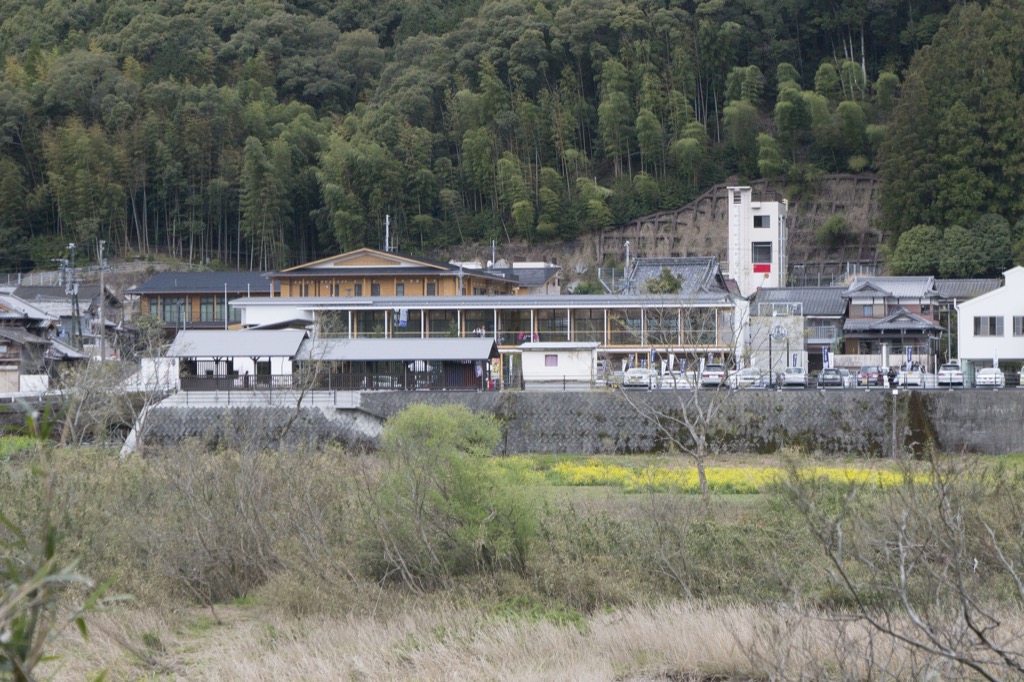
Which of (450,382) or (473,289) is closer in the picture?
(450,382)

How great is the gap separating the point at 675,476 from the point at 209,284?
39160mm

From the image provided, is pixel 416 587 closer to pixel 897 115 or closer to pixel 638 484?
pixel 638 484

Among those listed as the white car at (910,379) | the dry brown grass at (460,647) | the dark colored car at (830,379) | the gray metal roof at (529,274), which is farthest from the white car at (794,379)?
the dry brown grass at (460,647)

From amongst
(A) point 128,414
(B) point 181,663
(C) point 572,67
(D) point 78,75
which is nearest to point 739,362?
(A) point 128,414

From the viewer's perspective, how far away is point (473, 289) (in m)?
47.7

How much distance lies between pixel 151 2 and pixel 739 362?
69.0 m

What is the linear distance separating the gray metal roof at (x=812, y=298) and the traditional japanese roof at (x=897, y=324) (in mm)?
1988

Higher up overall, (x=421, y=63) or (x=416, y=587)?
(x=421, y=63)

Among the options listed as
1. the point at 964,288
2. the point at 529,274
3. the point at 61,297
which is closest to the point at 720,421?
the point at 964,288

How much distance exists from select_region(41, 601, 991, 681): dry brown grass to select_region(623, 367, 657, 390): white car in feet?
65.4

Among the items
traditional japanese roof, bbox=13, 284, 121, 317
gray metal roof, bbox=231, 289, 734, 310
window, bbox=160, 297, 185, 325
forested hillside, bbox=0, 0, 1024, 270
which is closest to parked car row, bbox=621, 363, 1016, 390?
gray metal roof, bbox=231, 289, 734, 310

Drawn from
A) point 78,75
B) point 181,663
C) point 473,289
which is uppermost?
point 78,75

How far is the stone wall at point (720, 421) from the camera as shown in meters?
27.2

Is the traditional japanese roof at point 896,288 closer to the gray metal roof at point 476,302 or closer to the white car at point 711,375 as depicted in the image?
the gray metal roof at point 476,302
